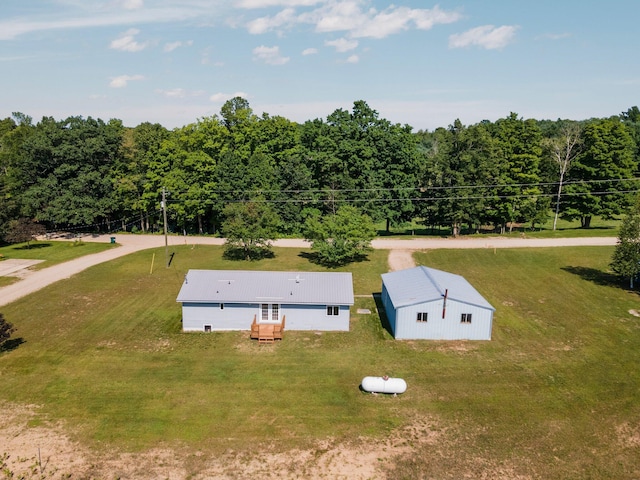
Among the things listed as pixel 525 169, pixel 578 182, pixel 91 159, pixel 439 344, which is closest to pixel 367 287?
pixel 439 344

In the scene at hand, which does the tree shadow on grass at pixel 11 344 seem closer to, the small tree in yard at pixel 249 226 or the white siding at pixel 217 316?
the white siding at pixel 217 316

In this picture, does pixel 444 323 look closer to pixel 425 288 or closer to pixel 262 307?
pixel 425 288

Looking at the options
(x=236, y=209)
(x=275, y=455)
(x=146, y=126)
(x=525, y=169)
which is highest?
(x=146, y=126)

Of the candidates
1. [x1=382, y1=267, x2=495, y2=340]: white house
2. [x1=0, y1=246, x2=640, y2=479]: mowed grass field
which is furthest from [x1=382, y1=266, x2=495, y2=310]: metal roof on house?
[x1=0, y1=246, x2=640, y2=479]: mowed grass field

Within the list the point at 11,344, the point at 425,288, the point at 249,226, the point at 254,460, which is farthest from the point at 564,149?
the point at 11,344

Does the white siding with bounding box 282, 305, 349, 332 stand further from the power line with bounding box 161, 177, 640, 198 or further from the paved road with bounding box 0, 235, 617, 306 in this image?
the power line with bounding box 161, 177, 640, 198

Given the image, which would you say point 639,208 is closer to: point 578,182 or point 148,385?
point 578,182
